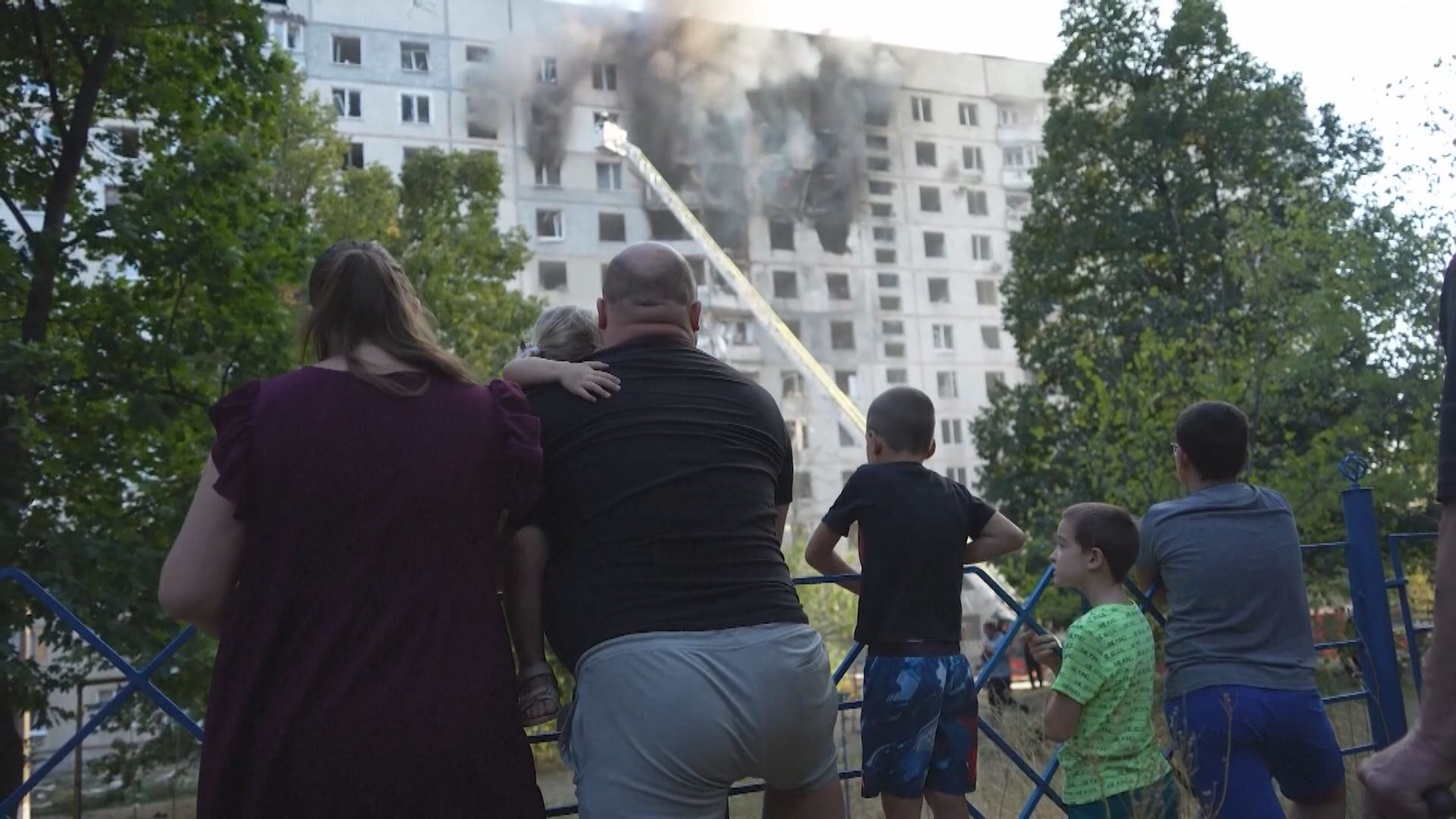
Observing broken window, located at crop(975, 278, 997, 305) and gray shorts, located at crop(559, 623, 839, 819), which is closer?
gray shorts, located at crop(559, 623, 839, 819)

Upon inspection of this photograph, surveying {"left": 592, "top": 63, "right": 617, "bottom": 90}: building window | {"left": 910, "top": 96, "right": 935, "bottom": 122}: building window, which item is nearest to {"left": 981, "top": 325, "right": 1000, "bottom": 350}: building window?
{"left": 910, "top": 96, "right": 935, "bottom": 122}: building window

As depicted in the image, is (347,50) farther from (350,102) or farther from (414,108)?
(414,108)

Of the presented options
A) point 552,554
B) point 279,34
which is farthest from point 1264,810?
point 279,34

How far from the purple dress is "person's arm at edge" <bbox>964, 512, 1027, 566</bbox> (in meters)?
1.64

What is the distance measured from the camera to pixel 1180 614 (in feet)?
12.0

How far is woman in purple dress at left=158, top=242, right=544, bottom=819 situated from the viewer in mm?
2135

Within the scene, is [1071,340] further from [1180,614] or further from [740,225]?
[740,225]

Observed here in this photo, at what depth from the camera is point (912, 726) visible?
3.30 meters

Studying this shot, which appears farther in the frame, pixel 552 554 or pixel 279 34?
pixel 279 34

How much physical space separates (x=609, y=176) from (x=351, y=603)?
159ft

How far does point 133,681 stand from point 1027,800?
285cm

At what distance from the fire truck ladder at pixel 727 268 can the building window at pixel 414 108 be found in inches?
262

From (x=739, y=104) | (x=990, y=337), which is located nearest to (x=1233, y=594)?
(x=990, y=337)

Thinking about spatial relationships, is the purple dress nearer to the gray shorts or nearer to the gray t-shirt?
the gray shorts
